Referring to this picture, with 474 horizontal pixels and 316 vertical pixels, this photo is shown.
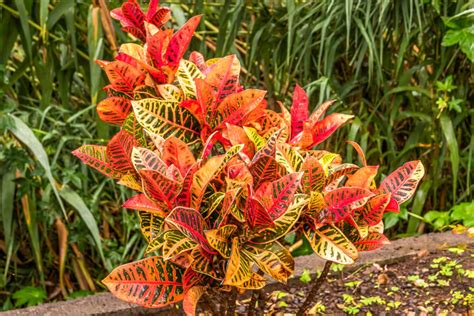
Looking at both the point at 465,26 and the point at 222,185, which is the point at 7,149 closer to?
the point at 222,185

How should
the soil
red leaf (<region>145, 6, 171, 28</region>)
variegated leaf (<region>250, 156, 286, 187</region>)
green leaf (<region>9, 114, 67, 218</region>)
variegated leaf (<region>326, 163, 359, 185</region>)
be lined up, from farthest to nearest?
green leaf (<region>9, 114, 67, 218</region>)
the soil
red leaf (<region>145, 6, 171, 28</region>)
variegated leaf (<region>326, 163, 359, 185</region>)
variegated leaf (<region>250, 156, 286, 187</region>)

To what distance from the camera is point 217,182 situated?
3.70 feet

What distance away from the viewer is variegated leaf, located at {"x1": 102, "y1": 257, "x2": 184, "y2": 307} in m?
1.04

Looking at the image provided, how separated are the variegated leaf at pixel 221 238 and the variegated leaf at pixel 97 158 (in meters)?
0.24

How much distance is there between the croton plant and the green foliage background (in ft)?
2.85

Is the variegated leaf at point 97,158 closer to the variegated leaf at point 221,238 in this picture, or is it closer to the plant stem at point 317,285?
the variegated leaf at point 221,238

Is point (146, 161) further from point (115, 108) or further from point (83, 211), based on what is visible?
point (83, 211)

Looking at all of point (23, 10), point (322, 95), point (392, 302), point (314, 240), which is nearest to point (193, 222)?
point (314, 240)

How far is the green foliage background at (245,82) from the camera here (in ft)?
7.13

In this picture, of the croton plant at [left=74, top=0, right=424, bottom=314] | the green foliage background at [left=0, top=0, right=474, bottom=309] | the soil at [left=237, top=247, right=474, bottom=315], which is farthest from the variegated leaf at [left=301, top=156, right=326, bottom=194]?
the green foliage background at [left=0, top=0, right=474, bottom=309]

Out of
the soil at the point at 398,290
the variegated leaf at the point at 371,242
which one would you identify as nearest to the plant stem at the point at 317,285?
the variegated leaf at the point at 371,242

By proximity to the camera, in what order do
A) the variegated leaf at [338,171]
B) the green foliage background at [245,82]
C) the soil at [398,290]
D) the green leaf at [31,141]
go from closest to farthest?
the variegated leaf at [338,171], the soil at [398,290], the green leaf at [31,141], the green foliage background at [245,82]

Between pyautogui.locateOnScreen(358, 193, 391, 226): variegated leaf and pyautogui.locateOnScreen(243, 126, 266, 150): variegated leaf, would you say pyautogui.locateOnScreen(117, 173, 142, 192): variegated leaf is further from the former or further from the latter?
pyautogui.locateOnScreen(358, 193, 391, 226): variegated leaf

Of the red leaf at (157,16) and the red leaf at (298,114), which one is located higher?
the red leaf at (157,16)
